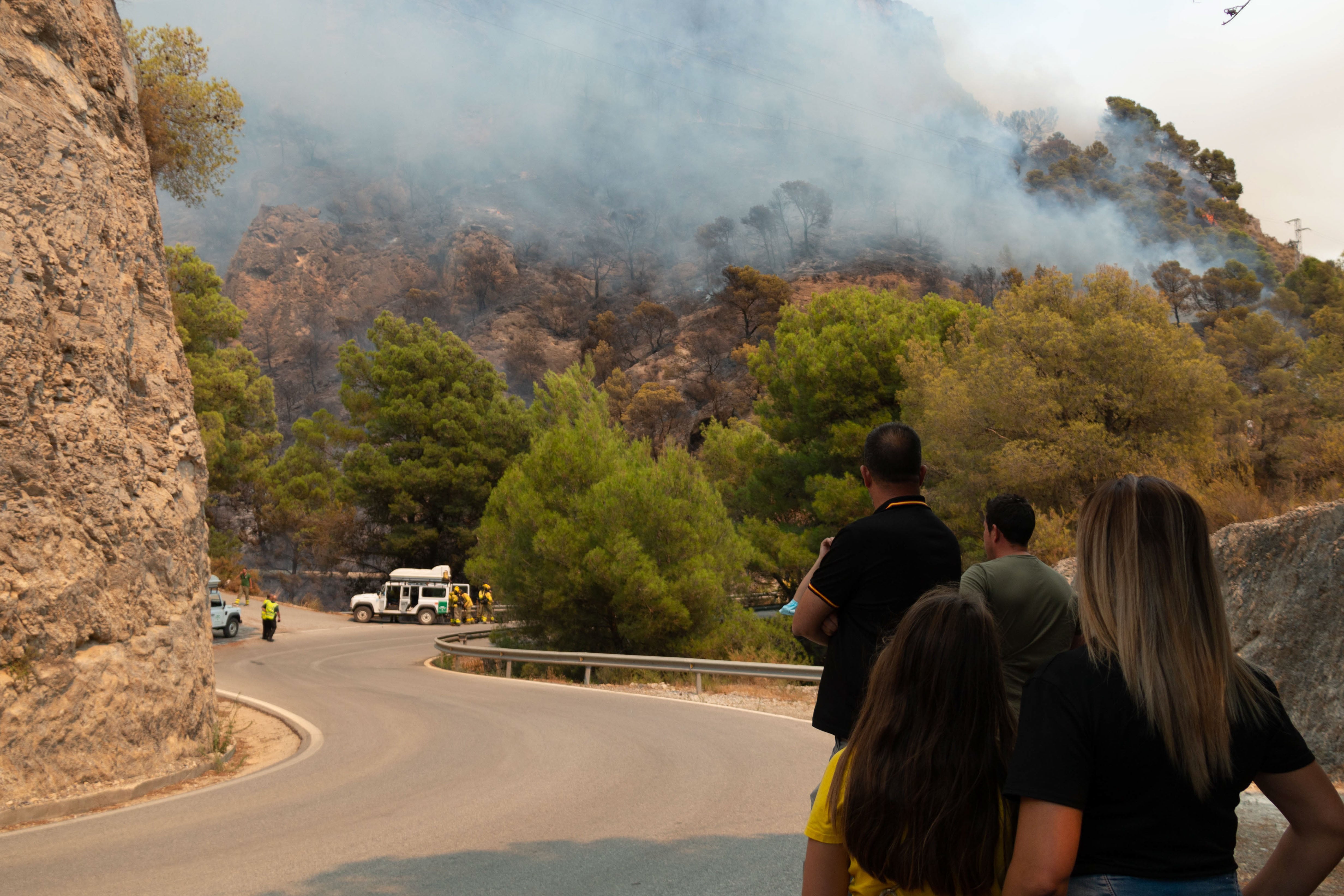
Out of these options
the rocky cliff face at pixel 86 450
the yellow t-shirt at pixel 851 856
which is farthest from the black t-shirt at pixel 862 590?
the rocky cliff face at pixel 86 450

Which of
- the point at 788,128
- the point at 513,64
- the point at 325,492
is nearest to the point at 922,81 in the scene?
the point at 788,128

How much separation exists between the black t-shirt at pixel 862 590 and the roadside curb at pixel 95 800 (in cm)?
779

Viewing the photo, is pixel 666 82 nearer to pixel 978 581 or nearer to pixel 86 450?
pixel 86 450

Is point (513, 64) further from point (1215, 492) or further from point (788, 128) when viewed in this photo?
point (1215, 492)

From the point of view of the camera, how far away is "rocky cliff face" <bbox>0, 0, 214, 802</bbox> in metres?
8.04

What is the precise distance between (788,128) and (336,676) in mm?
161832

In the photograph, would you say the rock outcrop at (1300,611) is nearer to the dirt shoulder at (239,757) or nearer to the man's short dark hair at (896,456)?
the man's short dark hair at (896,456)

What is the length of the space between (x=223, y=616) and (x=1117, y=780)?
33.1m

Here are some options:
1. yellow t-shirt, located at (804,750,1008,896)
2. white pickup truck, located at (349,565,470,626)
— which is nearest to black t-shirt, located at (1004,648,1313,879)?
yellow t-shirt, located at (804,750,1008,896)

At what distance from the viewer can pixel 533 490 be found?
2350cm

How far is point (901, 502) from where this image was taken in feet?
10.7

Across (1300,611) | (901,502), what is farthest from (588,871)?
(1300,611)

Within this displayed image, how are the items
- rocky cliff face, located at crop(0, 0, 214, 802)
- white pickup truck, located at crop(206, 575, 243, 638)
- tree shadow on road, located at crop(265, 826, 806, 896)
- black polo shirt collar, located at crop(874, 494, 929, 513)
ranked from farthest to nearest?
white pickup truck, located at crop(206, 575, 243, 638), rocky cliff face, located at crop(0, 0, 214, 802), tree shadow on road, located at crop(265, 826, 806, 896), black polo shirt collar, located at crop(874, 494, 929, 513)

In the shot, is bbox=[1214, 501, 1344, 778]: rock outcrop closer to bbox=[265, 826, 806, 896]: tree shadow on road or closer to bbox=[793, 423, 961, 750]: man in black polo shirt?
bbox=[265, 826, 806, 896]: tree shadow on road
